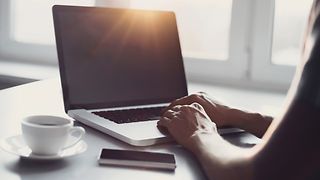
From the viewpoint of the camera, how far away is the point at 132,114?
1276 mm

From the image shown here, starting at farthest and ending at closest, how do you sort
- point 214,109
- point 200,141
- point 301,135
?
point 214,109 → point 200,141 → point 301,135

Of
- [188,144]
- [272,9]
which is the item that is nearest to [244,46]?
[272,9]

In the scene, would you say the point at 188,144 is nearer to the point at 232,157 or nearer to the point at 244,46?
the point at 232,157

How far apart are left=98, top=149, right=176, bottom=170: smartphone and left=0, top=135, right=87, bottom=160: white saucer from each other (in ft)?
0.18

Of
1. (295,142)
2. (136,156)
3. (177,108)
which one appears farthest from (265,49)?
(295,142)

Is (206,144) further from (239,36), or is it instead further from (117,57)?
(239,36)

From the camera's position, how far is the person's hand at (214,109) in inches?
49.1

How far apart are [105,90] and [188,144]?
1.10ft

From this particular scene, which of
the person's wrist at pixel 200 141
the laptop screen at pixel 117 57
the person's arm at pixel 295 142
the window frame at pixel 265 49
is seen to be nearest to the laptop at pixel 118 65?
the laptop screen at pixel 117 57

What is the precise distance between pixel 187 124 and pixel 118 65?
1.06 feet

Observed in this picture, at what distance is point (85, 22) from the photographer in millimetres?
1330

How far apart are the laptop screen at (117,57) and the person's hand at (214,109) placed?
5.0 inches

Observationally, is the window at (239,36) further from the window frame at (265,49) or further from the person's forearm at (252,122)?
the person's forearm at (252,122)

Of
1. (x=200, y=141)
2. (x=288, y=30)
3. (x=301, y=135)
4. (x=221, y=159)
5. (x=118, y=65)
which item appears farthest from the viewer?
(x=288, y=30)
